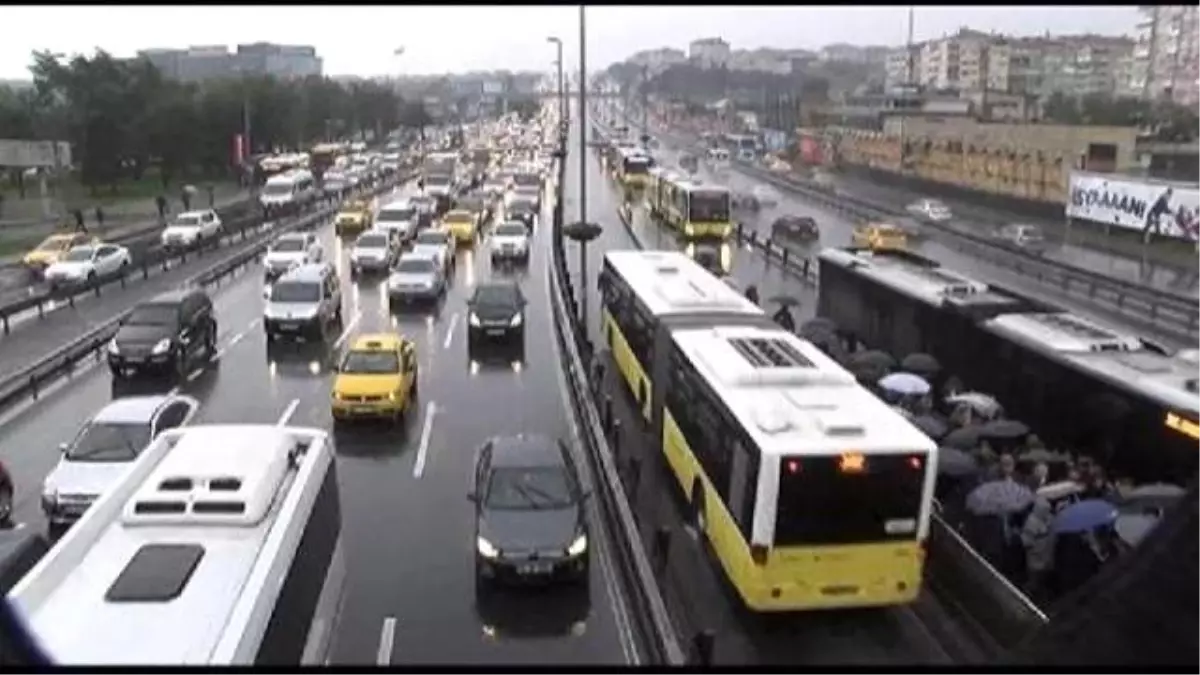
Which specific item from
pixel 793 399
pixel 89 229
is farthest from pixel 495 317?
pixel 89 229

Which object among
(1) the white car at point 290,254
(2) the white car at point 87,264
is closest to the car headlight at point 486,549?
(1) the white car at point 290,254

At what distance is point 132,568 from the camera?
7.68 meters

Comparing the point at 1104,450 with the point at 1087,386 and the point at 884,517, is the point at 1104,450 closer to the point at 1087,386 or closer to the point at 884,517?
the point at 1087,386

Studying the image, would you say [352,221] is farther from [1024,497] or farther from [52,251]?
[1024,497]

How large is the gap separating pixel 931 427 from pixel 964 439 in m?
0.57

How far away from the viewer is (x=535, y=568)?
40.7 ft

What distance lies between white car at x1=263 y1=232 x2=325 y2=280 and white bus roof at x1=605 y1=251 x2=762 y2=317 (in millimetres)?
13039

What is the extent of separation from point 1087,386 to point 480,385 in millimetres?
11713

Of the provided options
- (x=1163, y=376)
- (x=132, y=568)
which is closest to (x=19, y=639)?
(x=132, y=568)

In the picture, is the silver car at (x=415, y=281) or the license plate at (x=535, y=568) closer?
the license plate at (x=535, y=568)

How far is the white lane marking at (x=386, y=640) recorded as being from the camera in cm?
1114

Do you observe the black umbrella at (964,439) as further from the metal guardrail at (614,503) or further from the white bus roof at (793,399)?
the metal guardrail at (614,503)

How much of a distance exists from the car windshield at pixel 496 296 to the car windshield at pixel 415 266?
15.7ft

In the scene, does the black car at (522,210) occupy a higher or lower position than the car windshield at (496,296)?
lower
